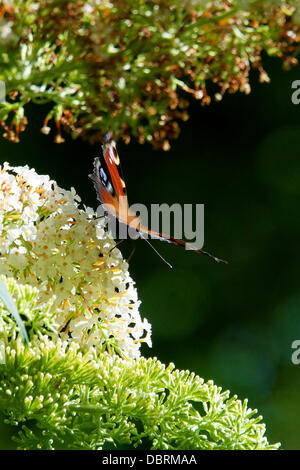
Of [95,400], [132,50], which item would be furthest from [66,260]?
[132,50]

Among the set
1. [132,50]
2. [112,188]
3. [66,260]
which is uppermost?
[132,50]

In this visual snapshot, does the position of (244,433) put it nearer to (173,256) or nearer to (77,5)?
(77,5)

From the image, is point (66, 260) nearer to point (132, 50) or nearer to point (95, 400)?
point (95, 400)

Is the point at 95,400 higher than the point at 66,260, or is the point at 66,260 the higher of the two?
the point at 66,260

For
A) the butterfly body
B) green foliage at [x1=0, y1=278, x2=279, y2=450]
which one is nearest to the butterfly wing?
the butterfly body

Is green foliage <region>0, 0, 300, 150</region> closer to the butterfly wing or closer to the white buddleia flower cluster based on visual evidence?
the white buddleia flower cluster

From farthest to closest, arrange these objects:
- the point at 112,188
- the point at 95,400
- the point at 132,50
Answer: the point at 112,188
the point at 95,400
the point at 132,50
